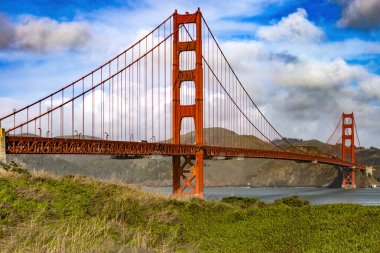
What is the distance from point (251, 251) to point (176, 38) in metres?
49.7

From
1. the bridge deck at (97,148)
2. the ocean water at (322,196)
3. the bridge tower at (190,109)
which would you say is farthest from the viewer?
the ocean water at (322,196)

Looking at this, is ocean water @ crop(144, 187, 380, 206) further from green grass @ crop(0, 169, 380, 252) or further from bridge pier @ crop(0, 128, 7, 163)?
bridge pier @ crop(0, 128, 7, 163)

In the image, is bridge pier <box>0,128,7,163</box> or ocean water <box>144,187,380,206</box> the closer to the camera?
bridge pier <box>0,128,7,163</box>

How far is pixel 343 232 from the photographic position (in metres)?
17.7

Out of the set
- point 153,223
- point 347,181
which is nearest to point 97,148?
point 153,223

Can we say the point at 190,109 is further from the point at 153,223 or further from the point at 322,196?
the point at 322,196

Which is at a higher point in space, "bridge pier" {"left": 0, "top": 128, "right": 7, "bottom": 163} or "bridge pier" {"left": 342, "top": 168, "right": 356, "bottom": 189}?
"bridge pier" {"left": 0, "top": 128, "right": 7, "bottom": 163}

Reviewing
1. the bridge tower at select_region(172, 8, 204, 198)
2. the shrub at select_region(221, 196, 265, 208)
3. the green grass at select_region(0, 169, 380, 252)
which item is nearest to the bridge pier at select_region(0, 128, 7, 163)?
the green grass at select_region(0, 169, 380, 252)

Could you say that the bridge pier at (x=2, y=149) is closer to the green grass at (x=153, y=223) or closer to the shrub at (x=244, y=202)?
the green grass at (x=153, y=223)

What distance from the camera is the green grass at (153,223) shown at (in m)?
15.2

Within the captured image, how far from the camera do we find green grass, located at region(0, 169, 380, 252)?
49.8ft

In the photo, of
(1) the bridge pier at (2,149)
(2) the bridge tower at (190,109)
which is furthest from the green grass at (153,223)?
(2) the bridge tower at (190,109)

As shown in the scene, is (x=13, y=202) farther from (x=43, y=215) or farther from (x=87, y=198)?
(x=87, y=198)

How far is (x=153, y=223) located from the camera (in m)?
21.0
